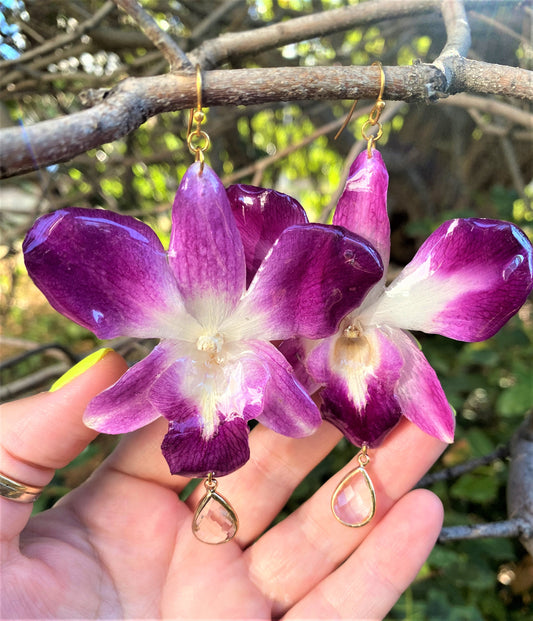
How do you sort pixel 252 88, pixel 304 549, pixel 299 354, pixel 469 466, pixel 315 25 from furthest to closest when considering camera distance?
pixel 469 466 < pixel 304 549 < pixel 315 25 < pixel 299 354 < pixel 252 88

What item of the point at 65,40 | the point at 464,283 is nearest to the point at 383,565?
the point at 464,283

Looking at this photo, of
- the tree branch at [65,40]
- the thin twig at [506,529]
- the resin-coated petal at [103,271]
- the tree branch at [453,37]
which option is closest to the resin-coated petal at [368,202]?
the tree branch at [453,37]

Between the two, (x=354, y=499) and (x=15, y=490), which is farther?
(x=354, y=499)

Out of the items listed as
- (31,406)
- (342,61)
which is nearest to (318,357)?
(31,406)

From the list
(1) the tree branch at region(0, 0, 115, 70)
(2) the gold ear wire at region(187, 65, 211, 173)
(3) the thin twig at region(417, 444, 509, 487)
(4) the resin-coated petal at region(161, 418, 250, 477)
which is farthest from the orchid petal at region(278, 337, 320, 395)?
(1) the tree branch at region(0, 0, 115, 70)

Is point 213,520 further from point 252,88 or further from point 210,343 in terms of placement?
point 252,88

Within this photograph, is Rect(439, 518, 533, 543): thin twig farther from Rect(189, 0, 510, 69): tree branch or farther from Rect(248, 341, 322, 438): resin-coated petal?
Rect(189, 0, 510, 69): tree branch

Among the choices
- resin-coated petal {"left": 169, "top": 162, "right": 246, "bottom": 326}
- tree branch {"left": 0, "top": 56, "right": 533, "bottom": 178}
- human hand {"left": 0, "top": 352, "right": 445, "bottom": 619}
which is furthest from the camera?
human hand {"left": 0, "top": 352, "right": 445, "bottom": 619}
